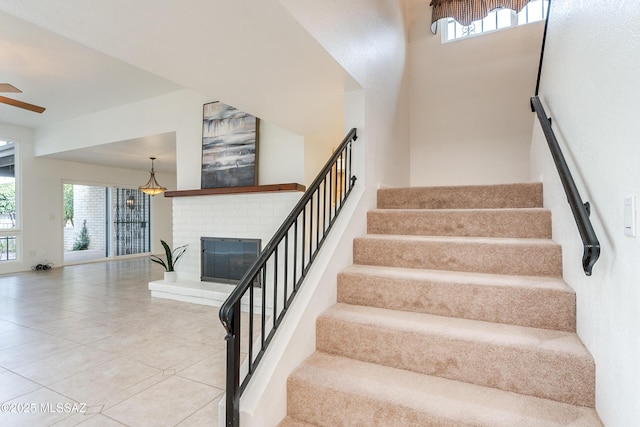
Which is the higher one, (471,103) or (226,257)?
(471,103)

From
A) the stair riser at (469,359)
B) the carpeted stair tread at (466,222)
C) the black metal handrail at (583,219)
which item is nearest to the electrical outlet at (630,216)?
the black metal handrail at (583,219)

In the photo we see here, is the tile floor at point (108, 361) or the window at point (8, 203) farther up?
the window at point (8, 203)

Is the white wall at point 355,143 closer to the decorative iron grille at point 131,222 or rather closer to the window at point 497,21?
the window at point 497,21

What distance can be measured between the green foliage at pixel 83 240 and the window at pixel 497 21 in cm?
920

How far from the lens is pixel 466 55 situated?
15.0ft

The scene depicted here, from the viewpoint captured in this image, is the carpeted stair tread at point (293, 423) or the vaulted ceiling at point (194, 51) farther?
the vaulted ceiling at point (194, 51)

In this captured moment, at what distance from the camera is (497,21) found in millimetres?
4438

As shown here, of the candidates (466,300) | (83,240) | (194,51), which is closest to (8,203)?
(83,240)

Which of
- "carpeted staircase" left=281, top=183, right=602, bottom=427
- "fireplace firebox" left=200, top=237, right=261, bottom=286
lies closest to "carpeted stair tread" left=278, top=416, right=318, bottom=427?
"carpeted staircase" left=281, top=183, right=602, bottom=427

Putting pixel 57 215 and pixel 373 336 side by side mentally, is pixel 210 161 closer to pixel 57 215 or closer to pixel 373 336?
pixel 373 336

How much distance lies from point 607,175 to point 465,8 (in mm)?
4160

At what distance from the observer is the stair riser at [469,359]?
136 cm

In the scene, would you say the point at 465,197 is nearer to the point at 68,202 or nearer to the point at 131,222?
the point at 131,222

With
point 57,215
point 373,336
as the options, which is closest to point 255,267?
point 373,336
